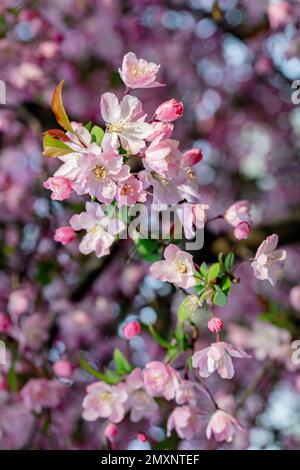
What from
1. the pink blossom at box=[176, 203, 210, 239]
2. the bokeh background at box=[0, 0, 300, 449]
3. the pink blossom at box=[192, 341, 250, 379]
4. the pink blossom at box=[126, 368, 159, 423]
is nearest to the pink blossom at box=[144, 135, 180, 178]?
the pink blossom at box=[176, 203, 210, 239]

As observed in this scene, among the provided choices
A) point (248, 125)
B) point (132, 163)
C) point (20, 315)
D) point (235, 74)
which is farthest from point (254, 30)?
point (132, 163)

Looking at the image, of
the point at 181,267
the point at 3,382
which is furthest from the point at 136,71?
the point at 3,382

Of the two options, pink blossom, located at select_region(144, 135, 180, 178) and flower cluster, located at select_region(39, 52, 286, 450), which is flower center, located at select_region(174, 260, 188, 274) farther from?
pink blossom, located at select_region(144, 135, 180, 178)

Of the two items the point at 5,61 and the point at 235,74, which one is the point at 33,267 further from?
the point at 235,74

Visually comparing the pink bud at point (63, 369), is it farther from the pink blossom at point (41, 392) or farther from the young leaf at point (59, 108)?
the young leaf at point (59, 108)

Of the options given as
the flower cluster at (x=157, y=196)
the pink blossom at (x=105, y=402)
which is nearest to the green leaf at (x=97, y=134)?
the flower cluster at (x=157, y=196)

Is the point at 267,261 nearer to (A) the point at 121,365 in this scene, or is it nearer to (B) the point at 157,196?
(B) the point at 157,196
